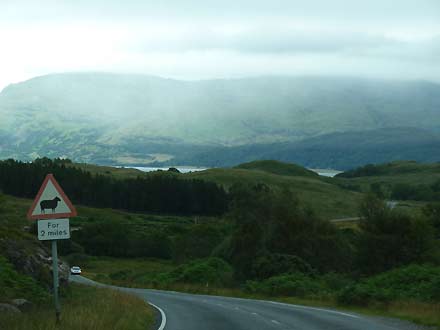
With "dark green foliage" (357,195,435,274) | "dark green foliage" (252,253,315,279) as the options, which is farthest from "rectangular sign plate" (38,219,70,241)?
"dark green foliage" (357,195,435,274)

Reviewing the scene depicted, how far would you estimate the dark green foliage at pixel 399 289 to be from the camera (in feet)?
102

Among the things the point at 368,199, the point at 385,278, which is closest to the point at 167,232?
the point at 368,199

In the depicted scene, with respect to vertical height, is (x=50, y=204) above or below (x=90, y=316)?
above

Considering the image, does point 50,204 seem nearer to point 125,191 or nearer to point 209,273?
point 209,273

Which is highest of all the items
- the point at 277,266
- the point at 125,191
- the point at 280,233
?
the point at 125,191

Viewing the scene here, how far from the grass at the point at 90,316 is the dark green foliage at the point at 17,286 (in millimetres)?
749

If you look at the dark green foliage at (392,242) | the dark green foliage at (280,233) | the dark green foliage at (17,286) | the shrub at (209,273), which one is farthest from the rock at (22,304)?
the dark green foliage at (280,233)

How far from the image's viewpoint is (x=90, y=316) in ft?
66.3

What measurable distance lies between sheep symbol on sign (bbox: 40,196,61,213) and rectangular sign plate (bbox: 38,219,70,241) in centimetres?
32

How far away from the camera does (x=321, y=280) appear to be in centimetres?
4556

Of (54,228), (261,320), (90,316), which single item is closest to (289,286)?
(261,320)

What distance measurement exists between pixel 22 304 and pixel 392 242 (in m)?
40.3

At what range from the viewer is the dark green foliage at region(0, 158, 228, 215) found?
163000mm

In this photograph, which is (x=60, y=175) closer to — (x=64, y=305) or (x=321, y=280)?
(x=321, y=280)
